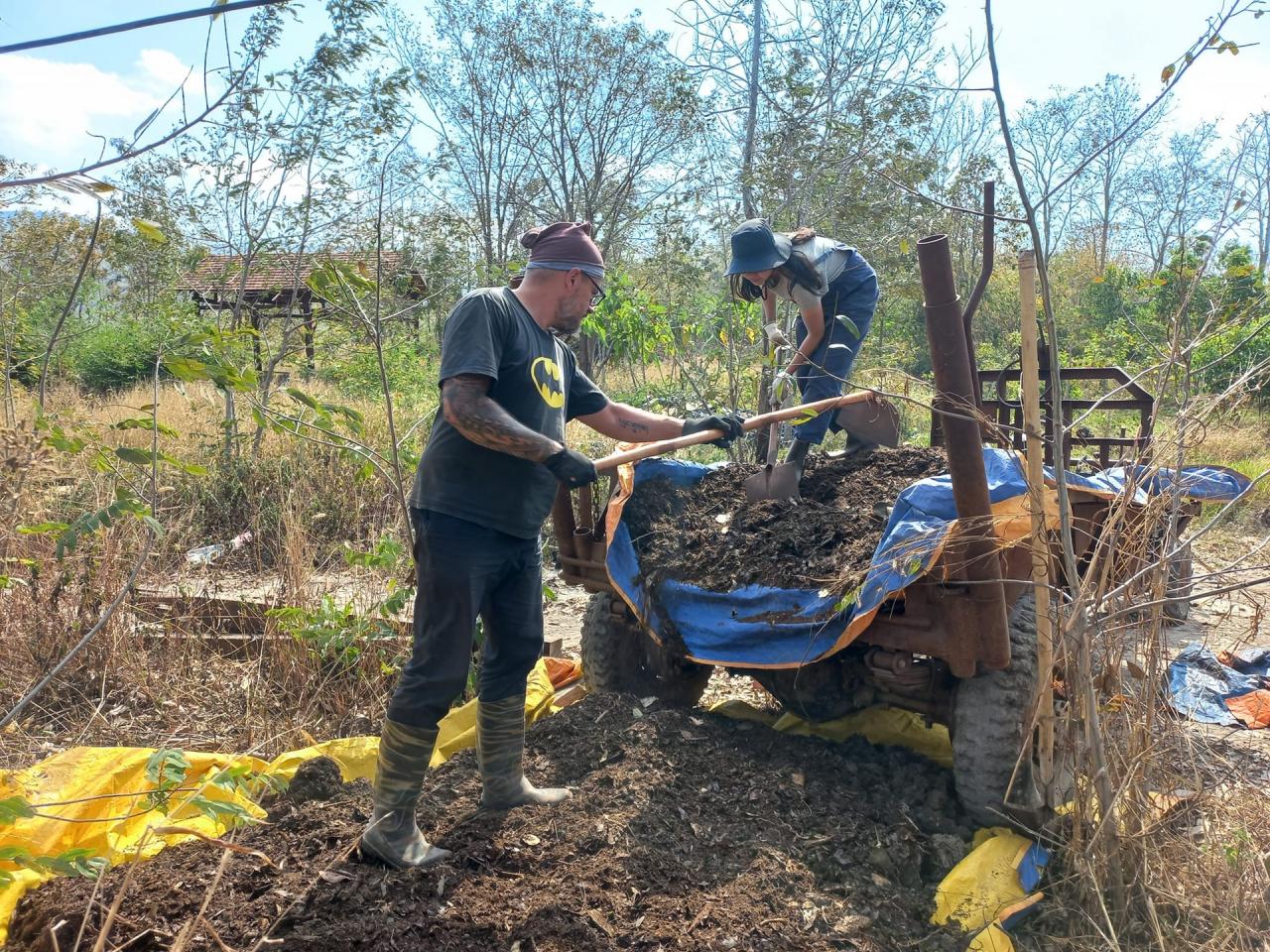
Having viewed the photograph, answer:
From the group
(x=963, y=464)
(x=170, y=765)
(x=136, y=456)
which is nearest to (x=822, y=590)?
(x=963, y=464)

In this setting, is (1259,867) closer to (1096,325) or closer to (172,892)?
(172,892)

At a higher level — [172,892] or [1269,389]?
[1269,389]

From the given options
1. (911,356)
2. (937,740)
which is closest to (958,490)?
(937,740)

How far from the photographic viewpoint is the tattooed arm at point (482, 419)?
2.64 metres

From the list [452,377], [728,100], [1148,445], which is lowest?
[1148,445]

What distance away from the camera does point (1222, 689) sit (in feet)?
15.7

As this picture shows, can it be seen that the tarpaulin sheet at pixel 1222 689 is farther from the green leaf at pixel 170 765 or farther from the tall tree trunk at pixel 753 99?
the tall tree trunk at pixel 753 99

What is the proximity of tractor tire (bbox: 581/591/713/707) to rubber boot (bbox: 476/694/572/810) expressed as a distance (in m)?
0.94

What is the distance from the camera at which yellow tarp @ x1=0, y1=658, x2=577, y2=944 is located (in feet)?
8.55

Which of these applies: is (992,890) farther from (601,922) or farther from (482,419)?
(482,419)

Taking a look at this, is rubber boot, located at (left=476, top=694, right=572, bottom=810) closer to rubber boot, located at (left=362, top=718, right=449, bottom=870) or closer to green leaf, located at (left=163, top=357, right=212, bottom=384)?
rubber boot, located at (left=362, top=718, right=449, bottom=870)

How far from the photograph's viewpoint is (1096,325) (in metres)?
20.3

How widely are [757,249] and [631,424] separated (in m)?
1.35

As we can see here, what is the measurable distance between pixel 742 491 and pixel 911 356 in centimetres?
1255
